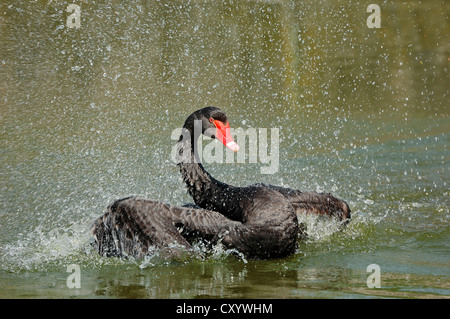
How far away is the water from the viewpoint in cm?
415

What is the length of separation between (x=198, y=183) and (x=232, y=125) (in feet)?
13.8

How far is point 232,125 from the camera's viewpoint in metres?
8.99

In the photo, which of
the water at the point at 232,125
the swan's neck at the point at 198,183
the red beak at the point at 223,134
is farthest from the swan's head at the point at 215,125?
the water at the point at 232,125

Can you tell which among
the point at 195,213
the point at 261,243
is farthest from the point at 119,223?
the point at 261,243

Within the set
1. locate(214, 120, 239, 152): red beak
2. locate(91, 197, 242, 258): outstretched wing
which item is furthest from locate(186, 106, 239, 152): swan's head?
locate(91, 197, 242, 258): outstretched wing

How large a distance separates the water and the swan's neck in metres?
0.65

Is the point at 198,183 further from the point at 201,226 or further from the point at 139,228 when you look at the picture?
the point at 139,228

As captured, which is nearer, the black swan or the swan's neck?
the black swan

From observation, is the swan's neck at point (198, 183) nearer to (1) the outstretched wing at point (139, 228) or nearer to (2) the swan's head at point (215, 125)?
(2) the swan's head at point (215, 125)

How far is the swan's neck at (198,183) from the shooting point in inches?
190

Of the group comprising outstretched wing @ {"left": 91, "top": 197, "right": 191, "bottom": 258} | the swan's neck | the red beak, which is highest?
the red beak

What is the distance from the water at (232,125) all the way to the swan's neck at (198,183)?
647 millimetres

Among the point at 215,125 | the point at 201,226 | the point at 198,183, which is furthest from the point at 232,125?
the point at 201,226

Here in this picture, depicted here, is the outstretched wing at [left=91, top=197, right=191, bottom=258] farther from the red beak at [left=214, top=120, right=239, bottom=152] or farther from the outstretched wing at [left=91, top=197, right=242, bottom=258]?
the red beak at [left=214, top=120, right=239, bottom=152]
